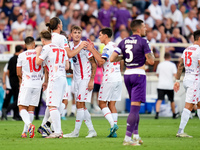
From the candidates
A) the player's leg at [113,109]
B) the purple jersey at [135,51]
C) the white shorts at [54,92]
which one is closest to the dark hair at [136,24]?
the purple jersey at [135,51]

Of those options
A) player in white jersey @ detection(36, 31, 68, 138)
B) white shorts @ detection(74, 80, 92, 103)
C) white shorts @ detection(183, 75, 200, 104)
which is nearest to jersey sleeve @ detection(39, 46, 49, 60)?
player in white jersey @ detection(36, 31, 68, 138)

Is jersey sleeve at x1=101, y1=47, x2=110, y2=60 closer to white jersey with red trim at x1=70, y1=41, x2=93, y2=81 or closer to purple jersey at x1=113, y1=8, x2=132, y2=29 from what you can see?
white jersey with red trim at x1=70, y1=41, x2=93, y2=81

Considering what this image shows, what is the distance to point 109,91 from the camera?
11648mm

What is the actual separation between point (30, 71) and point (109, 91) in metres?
1.96

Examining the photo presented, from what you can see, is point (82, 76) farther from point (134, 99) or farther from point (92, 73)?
point (134, 99)

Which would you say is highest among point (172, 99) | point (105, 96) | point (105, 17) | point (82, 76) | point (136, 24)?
point (105, 17)

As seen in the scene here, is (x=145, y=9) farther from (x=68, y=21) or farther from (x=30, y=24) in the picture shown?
(x=30, y=24)

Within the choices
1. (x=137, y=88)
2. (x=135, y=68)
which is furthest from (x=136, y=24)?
(x=137, y=88)

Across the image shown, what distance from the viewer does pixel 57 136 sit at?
10.5 metres

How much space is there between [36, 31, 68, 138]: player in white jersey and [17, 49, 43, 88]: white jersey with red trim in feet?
2.15

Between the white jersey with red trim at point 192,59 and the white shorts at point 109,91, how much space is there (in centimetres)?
171

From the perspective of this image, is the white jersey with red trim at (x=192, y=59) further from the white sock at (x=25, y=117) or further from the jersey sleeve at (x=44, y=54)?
the white sock at (x=25, y=117)

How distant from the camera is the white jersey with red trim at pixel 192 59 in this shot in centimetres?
1151

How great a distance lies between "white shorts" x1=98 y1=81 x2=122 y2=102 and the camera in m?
11.6
